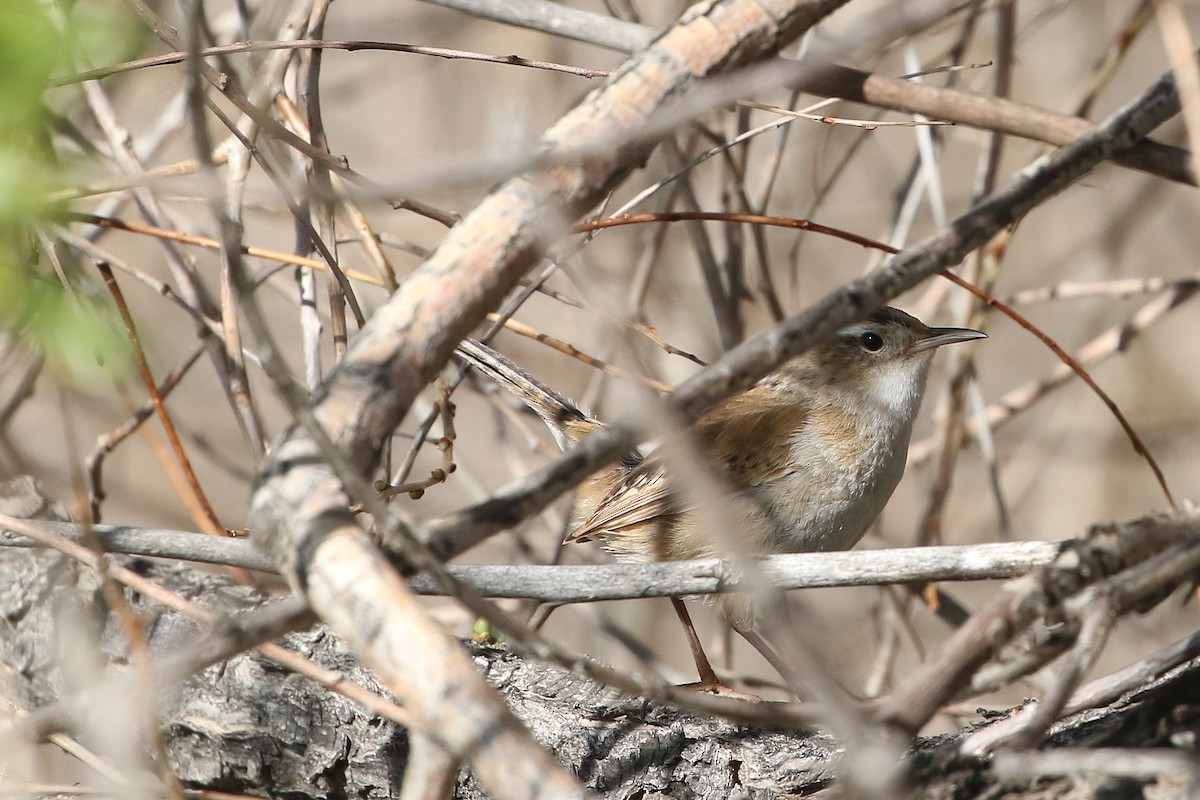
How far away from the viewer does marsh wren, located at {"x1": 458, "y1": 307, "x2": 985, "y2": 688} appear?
376 centimetres

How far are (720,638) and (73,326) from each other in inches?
150

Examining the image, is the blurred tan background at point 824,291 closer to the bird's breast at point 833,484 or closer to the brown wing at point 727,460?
Result: the brown wing at point 727,460

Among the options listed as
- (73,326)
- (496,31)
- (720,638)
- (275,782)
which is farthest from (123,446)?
(73,326)

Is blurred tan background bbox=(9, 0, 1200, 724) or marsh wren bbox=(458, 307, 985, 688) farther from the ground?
blurred tan background bbox=(9, 0, 1200, 724)

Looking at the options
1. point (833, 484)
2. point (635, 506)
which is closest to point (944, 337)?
point (833, 484)

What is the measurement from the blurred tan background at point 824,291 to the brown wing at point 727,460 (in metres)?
1.47

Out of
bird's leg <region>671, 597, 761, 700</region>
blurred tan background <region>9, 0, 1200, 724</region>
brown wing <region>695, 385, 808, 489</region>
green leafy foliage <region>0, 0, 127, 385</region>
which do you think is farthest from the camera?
blurred tan background <region>9, 0, 1200, 724</region>

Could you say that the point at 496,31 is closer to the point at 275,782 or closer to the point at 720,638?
the point at 720,638

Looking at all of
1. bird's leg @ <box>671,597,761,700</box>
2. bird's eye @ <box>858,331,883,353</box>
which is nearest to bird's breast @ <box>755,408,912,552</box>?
bird's eye @ <box>858,331,883,353</box>

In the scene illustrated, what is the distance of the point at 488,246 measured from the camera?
1981mm

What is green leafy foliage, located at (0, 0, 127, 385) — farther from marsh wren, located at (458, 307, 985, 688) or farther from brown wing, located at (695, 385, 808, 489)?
brown wing, located at (695, 385, 808, 489)

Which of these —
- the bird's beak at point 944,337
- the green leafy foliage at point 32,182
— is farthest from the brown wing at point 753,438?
the green leafy foliage at point 32,182

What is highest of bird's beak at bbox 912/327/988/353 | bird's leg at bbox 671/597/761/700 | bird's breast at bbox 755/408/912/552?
bird's beak at bbox 912/327/988/353

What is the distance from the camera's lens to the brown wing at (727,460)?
12.7 feet
